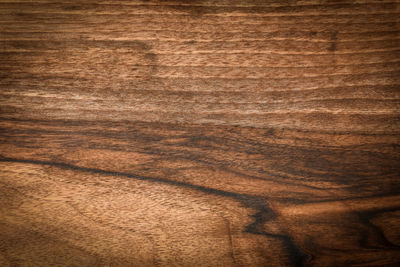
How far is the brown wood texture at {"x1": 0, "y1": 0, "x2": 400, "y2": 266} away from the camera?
287 mm

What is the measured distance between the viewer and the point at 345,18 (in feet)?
1.09

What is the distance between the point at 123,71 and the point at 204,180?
0.46 ft

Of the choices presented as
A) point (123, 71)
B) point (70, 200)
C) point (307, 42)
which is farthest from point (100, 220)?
point (307, 42)

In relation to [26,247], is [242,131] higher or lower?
higher

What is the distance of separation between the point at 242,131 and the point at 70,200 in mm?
178

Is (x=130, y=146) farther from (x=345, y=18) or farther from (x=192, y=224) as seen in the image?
Answer: (x=345, y=18)

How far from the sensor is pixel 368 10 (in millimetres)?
335

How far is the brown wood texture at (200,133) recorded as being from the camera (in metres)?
0.29

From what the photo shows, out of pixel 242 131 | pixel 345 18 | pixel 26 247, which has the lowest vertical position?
pixel 26 247

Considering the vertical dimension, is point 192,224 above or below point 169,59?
below

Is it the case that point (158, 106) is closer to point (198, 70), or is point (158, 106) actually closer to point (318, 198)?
point (198, 70)

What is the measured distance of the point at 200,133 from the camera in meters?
0.31

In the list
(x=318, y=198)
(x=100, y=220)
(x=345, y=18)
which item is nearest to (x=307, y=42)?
(x=345, y=18)

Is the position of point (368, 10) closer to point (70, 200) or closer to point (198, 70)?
point (198, 70)
